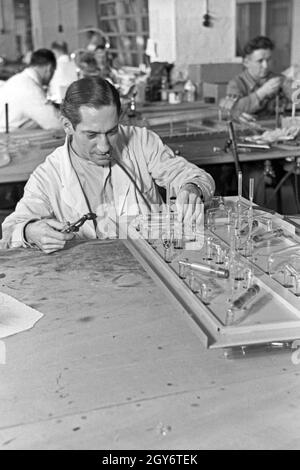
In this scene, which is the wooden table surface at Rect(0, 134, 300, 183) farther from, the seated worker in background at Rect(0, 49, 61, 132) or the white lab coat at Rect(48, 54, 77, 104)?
the white lab coat at Rect(48, 54, 77, 104)

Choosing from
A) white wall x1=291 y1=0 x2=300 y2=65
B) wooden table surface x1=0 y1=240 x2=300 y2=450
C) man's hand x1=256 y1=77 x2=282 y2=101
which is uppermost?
white wall x1=291 y1=0 x2=300 y2=65

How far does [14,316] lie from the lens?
155 centimetres

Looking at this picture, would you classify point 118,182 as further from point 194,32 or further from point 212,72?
point 194,32

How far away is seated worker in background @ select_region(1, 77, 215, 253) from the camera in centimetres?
213

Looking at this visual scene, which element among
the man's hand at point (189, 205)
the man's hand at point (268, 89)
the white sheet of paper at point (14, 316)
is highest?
the man's hand at point (268, 89)

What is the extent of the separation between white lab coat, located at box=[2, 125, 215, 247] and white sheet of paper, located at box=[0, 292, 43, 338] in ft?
1.60

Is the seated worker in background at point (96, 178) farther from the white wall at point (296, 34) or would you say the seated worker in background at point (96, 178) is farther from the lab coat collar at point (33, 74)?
the white wall at point (296, 34)

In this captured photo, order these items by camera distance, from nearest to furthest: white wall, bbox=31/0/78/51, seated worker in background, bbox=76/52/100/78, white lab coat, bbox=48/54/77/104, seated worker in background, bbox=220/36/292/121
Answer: seated worker in background, bbox=220/36/292/121
seated worker in background, bbox=76/52/100/78
white lab coat, bbox=48/54/77/104
white wall, bbox=31/0/78/51

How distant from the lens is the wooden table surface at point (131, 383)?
1102 mm

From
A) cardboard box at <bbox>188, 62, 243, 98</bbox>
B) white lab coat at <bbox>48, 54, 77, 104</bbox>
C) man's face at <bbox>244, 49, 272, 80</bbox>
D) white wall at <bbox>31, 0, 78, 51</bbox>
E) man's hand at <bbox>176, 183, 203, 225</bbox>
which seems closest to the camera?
man's hand at <bbox>176, 183, 203, 225</bbox>

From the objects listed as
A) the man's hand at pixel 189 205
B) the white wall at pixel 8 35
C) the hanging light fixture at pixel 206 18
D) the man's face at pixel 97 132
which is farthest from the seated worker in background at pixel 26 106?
the white wall at pixel 8 35

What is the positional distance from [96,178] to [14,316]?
3.36ft

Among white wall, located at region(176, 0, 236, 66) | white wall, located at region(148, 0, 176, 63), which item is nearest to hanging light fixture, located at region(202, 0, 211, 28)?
white wall, located at region(176, 0, 236, 66)
